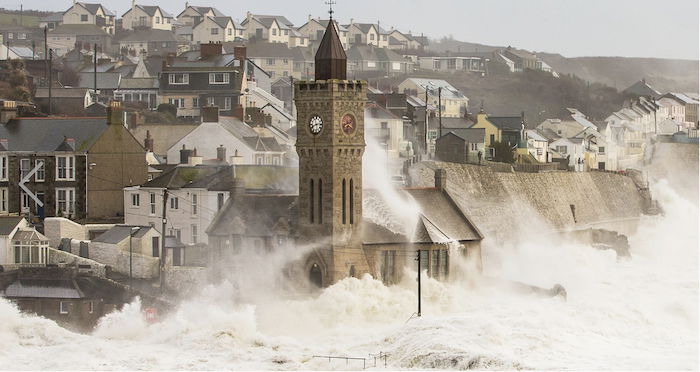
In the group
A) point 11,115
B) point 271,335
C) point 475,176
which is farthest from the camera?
point 475,176

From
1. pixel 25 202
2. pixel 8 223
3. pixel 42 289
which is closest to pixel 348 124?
pixel 42 289

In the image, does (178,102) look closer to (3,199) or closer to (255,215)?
(3,199)

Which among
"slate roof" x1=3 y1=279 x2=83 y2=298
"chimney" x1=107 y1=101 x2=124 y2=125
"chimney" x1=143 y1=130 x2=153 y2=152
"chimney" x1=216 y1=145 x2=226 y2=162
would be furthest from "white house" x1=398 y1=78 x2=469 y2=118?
"slate roof" x1=3 y1=279 x2=83 y2=298

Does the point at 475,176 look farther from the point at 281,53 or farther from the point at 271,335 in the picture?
the point at 281,53

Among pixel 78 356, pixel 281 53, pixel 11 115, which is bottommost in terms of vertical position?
pixel 78 356

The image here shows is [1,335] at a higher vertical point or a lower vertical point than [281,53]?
lower

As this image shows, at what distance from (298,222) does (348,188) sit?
2.37 m

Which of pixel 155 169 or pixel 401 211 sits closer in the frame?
pixel 401 211

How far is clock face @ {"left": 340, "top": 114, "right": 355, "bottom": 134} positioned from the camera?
64.2 m

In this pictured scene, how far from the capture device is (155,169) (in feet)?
258

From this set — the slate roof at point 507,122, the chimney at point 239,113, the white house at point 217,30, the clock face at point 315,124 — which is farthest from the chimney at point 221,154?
the white house at point 217,30

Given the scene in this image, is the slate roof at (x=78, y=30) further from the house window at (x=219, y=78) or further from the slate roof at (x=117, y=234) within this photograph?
the slate roof at (x=117, y=234)

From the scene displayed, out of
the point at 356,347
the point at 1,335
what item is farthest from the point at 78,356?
the point at 356,347

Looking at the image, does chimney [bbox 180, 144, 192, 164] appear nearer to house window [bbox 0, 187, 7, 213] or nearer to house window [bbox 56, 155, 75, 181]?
house window [bbox 56, 155, 75, 181]
